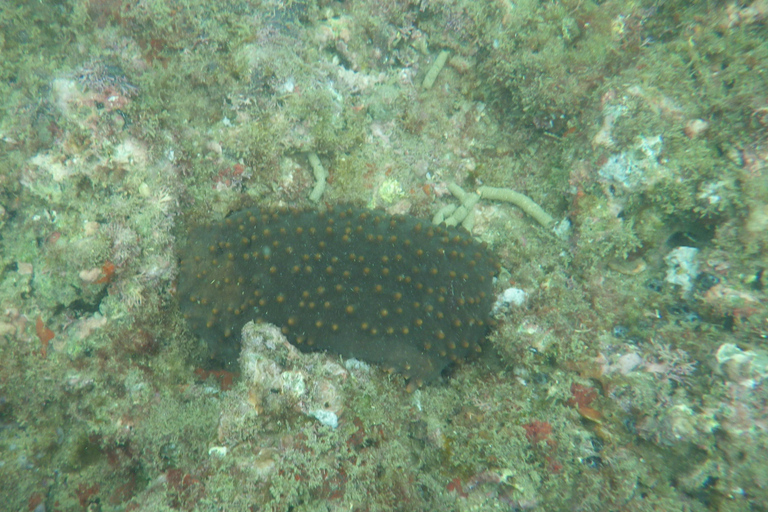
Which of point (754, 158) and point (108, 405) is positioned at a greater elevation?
point (754, 158)

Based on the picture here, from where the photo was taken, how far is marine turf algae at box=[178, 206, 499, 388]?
9.48ft

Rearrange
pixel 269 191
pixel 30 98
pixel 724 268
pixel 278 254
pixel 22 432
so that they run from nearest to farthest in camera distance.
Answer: pixel 724 268 < pixel 22 432 < pixel 278 254 < pixel 30 98 < pixel 269 191

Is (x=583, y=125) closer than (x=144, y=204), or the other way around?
(x=144, y=204)

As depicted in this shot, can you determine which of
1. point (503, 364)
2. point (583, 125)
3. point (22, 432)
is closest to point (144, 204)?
point (22, 432)

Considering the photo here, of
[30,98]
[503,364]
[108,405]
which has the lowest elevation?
[108,405]

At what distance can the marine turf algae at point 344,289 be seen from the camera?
2891 mm

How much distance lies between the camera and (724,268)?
254 centimetres

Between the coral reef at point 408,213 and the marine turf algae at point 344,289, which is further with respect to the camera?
the marine turf algae at point 344,289

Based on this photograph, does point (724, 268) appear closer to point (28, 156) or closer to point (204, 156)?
point (204, 156)

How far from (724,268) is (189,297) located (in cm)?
405

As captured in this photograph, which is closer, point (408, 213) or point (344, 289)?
point (344, 289)

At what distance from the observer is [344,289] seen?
Answer: 2910 mm

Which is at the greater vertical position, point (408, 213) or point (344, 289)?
point (408, 213)

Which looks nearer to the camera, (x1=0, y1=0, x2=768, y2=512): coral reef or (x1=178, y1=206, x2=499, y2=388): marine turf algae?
(x1=0, y1=0, x2=768, y2=512): coral reef
